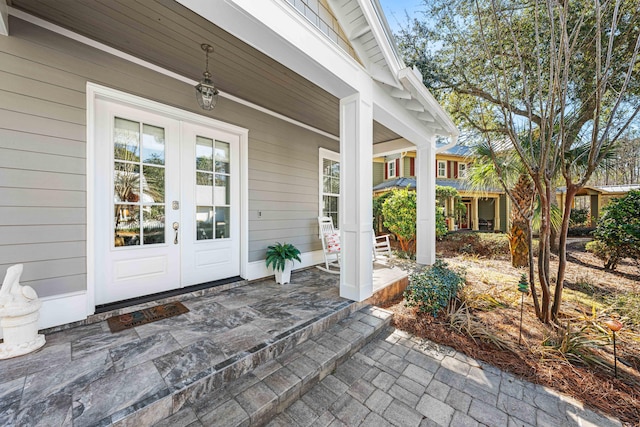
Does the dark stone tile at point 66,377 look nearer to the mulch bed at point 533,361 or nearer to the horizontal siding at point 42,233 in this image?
the horizontal siding at point 42,233

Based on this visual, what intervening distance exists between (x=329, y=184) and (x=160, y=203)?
317 cm

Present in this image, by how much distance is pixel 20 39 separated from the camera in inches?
82.7

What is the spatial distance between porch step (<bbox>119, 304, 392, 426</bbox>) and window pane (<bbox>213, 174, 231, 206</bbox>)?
7.21ft

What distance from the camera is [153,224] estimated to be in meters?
2.96

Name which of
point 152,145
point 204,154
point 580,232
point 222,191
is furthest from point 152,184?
point 580,232

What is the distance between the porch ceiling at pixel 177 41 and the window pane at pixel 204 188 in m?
1.20

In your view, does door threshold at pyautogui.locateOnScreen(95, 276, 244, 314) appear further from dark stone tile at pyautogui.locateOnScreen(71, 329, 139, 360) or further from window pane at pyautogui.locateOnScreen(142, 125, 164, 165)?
window pane at pyautogui.locateOnScreen(142, 125, 164, 165)

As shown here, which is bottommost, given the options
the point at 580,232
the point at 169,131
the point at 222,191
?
the point at 580,232

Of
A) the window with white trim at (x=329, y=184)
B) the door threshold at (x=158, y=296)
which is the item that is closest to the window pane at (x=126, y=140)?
the door threshold at (x=158, y=296)

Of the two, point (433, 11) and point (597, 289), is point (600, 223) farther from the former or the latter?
point (433, 11)

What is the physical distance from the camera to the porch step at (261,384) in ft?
4.85

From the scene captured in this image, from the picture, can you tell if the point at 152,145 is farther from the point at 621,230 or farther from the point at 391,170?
the point at 391,170

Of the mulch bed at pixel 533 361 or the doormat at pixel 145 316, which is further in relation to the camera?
the doormat at pixel 145 316

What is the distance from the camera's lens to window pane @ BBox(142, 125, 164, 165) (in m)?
2.90
